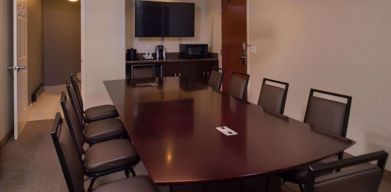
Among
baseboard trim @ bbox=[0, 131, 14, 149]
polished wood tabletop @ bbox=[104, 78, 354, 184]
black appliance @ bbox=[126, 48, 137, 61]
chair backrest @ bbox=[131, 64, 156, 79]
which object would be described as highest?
black appliance @ bbox=[126, 48, 137, 61]

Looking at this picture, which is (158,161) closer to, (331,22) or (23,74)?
(331,22)

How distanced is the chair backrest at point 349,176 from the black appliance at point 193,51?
5.07 m

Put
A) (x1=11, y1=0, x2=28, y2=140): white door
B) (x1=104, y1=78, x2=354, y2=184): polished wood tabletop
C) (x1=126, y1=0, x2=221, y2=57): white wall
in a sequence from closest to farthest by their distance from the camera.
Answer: (x1=104, y1=78, x2=354, y2=184): polished wood tabletop, (x1=11, y1=0, x2=28, y2=140): white door, (x1=126, y1=0, x2=221, y2=57): white wall

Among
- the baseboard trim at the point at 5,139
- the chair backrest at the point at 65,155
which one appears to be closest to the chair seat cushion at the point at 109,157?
the chair backrest at the point at 65,155

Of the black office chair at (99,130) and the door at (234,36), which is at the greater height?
the door at (234,36)

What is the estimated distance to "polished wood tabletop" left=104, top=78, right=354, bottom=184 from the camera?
4.68ft

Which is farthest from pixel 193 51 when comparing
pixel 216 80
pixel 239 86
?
pixel 239 86

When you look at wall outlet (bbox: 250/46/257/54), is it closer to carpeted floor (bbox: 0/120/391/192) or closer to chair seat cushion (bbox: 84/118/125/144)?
carpeted floor (bbox: 0/120/391/192)

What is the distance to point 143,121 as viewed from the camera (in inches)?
86.1

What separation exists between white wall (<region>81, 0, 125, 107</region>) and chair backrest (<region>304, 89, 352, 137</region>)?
12.1 feet

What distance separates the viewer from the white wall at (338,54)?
3.13 m

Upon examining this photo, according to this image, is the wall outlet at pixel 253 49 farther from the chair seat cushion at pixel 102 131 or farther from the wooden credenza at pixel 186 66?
the chair seat cushion at pixel 102 131

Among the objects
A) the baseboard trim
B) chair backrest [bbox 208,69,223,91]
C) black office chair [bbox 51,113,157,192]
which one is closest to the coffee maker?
chair backrest [bbox 208,69,223,91]

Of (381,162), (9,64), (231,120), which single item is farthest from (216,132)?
(9,64)
